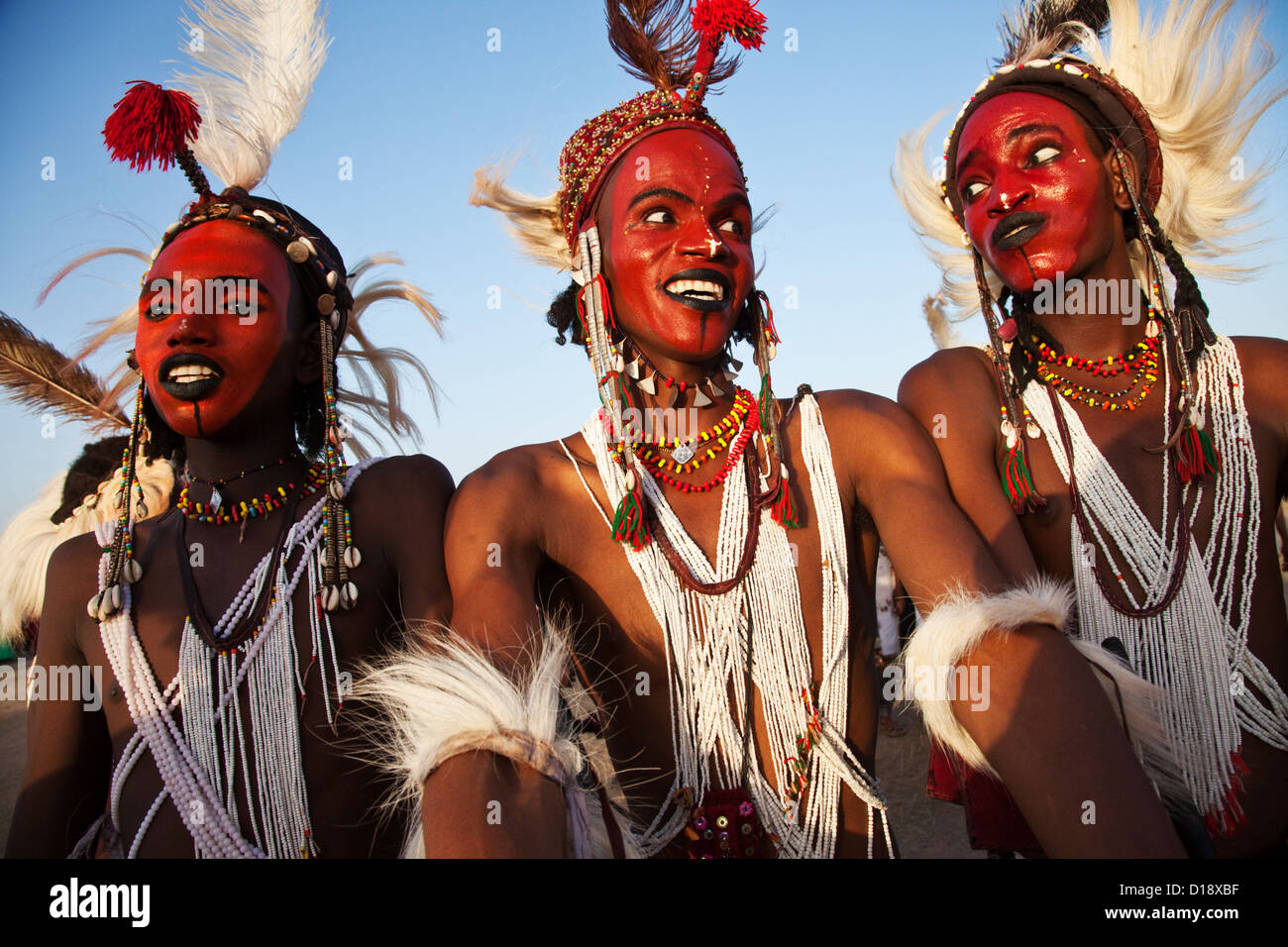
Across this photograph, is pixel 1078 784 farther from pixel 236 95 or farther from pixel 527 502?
pixel 236 95

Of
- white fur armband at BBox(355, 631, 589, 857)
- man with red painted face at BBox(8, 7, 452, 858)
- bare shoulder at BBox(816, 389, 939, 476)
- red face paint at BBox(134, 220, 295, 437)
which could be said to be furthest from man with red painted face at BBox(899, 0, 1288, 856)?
red face paint at BBox(134, 220, 295, 437)

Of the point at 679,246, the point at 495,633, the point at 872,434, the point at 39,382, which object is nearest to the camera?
the point at 495,633

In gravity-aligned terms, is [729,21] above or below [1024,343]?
above

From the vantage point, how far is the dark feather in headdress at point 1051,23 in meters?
3.51

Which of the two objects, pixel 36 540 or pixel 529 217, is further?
pixel 36 540

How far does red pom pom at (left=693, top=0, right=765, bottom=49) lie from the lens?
301 centimetres

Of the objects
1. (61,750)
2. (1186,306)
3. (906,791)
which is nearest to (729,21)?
(1186,306)

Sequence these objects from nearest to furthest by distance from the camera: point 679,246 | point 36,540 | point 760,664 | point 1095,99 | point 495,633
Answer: point 495,633, point 760,664, point 679,246, point 1095,99, point 36,540

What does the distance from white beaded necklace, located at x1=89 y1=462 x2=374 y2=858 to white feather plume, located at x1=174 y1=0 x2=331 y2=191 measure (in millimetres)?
1680

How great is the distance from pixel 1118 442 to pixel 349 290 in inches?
109

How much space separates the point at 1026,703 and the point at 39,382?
442 centimetres

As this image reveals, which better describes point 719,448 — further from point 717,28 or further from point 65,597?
point 65,597

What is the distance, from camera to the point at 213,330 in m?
2.81
